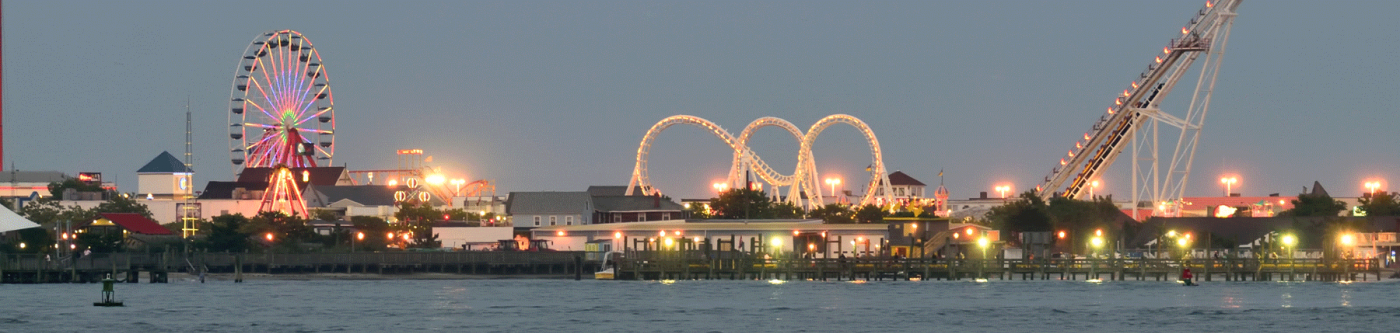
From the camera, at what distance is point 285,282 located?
89.5m

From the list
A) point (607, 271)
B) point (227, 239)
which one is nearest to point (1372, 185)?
point (607, 271)

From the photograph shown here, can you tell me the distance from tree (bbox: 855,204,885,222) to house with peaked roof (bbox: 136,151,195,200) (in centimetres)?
6062

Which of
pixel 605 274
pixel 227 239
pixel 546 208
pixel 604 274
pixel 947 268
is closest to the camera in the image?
pixel 947 268

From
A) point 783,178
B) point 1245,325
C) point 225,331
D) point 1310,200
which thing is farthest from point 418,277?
point 783,178

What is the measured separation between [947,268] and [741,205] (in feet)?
165

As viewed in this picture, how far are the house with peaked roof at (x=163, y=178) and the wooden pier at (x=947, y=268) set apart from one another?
86.7 metres

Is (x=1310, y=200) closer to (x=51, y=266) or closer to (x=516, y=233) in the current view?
(x=516, y=233)

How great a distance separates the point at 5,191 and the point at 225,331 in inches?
5680

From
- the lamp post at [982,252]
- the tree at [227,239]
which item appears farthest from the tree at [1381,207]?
the tree at [227,239]

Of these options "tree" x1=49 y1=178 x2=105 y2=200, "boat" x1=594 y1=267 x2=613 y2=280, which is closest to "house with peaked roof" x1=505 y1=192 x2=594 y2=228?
"tree" x1=49 y1=178 x2=105 y2=200

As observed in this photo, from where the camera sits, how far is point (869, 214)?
5221 inches

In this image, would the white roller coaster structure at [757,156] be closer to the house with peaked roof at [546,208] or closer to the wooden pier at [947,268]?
the house with peaked roof at [546,208]

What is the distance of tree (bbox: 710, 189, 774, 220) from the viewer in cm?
13562

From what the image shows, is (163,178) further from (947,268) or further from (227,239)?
(947,268)
